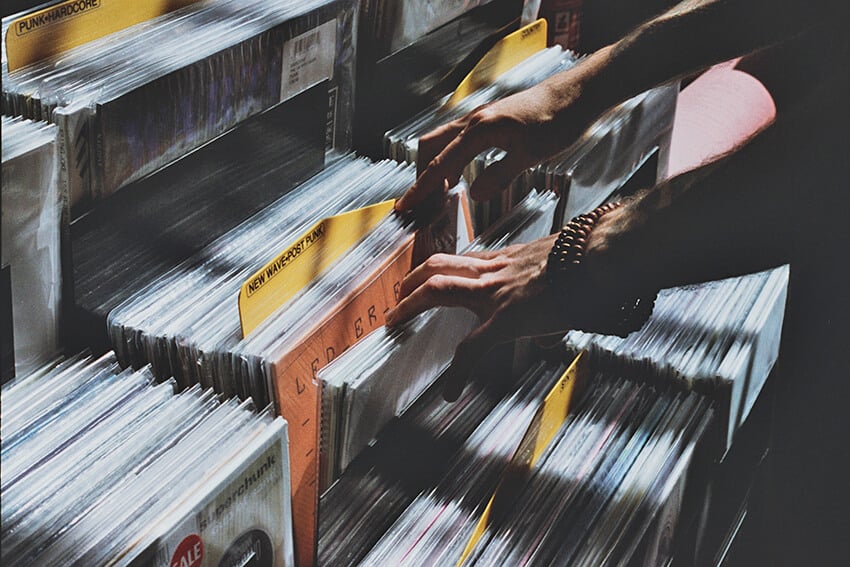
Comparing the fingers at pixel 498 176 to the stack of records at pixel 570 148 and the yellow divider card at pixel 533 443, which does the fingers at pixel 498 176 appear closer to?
the stack of records at pixel 570 148

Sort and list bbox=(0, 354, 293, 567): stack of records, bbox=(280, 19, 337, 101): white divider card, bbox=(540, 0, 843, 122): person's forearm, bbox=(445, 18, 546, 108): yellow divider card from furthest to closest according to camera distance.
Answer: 1. bbox=(445, 18, 546, 108): yellow divider card
2. bbox=(540, 0, 843, 122): person's forearm
3. bbox=(280, 19, 337, 101): white divider card
4. bbox=(0, 354, 293, 567): stack of records

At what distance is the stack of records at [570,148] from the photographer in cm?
141

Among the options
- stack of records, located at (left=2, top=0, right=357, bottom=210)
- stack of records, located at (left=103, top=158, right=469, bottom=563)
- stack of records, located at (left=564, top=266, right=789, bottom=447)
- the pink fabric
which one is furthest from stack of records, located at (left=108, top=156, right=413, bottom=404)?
the pink fabric

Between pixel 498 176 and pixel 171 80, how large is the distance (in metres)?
0.49

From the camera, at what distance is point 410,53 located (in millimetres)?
1391

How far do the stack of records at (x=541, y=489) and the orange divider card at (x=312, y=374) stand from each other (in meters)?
0.04

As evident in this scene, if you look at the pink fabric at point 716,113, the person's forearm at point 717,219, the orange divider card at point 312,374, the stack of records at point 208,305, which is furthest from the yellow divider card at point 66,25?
the pink fabric at point 716,113

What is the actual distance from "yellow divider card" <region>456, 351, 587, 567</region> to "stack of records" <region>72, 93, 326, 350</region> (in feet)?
1.34

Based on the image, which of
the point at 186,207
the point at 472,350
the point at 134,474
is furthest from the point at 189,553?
the point at 472,350

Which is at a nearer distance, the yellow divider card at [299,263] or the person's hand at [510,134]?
the yellow divider card at [299,263]

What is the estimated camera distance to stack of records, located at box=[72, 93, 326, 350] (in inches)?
39.2

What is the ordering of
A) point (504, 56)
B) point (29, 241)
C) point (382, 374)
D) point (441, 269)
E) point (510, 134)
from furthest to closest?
→ point (504, 56), point (510, 134), point (441, 269), point (382, 374), point (29, 241)

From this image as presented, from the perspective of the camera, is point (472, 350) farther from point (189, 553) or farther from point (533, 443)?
point (189, 553)

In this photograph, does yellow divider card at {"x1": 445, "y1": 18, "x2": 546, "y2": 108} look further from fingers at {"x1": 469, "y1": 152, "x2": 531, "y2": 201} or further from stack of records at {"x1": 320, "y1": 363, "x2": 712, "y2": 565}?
stack of records at {"x1": 320, "y1": 363, "x2": 712, "y2": 565}
